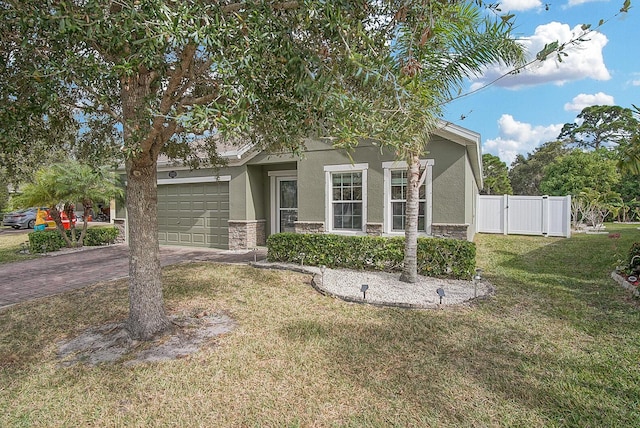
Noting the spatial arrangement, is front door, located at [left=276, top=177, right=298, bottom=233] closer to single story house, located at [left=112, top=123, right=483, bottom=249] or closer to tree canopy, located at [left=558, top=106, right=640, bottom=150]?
single story house, located at [left=112, top=123, right=483, bottom=249]

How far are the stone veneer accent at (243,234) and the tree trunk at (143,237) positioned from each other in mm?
7416

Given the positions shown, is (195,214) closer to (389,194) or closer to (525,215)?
(389,194)

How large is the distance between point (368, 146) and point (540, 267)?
5580 millimetres

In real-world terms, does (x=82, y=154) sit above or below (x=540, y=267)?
above

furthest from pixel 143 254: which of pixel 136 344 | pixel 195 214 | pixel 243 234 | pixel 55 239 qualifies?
pixel 55 239

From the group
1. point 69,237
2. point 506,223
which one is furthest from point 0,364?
point 506,223

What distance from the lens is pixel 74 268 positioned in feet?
31.1

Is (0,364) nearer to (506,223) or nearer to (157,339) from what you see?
(157,339)

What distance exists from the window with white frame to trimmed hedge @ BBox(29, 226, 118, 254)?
9.24m

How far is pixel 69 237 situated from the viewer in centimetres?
1373

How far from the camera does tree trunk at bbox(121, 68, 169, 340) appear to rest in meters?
4.11

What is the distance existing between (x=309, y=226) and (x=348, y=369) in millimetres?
7618

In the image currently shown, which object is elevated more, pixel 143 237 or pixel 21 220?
pixel 143 237

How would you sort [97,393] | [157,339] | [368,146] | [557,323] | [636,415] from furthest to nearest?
[368,146], [557,323], [157,339], [97,393], [636,415]
